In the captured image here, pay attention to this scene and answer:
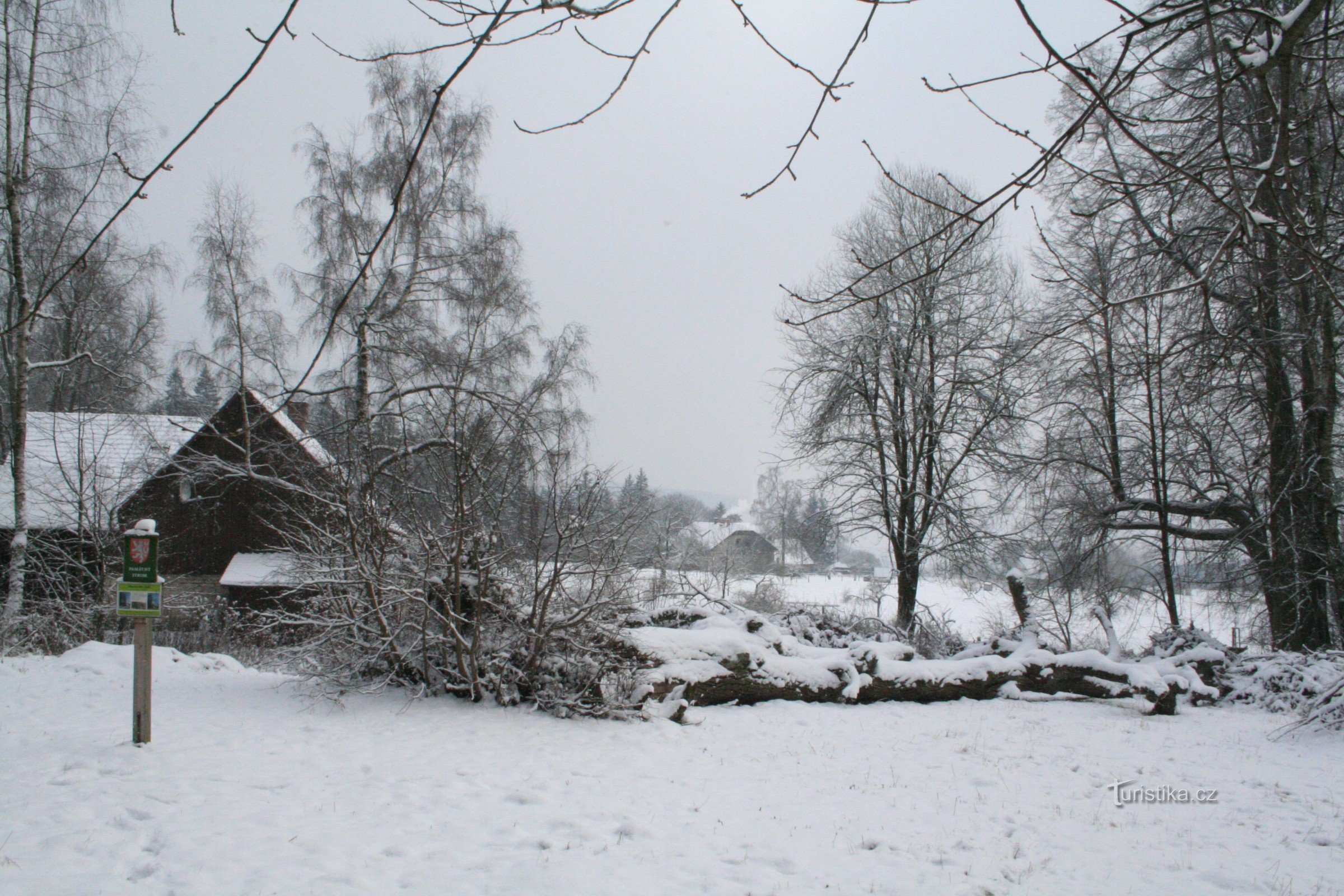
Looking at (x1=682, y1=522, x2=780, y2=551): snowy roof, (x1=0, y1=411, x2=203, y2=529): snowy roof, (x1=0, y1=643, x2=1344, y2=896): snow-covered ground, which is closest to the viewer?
(x1=0, y1=643, x2=1344, y2=896): snow-covered ground

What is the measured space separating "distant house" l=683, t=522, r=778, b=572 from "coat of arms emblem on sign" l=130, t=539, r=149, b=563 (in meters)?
27.1

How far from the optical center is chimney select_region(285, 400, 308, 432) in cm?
1499

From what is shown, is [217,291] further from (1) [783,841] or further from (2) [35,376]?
(1) [783,841]

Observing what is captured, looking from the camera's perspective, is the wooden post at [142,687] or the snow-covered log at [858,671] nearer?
the wooden post at [142,687]

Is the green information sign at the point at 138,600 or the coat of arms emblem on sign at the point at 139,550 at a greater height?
the coat of arms emblem on sign at the point at 139,550

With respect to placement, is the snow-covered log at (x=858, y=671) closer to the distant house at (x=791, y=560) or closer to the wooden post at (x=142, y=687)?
the wooden post at (x=142, y=687)

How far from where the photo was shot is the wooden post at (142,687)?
4758 mm

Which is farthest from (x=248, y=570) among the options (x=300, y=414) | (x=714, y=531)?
(x=714, y=531)

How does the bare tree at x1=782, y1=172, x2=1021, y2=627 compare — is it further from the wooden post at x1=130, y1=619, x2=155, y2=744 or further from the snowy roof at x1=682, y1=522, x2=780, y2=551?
the snowy roof at x1=682, y1=522, x2=780, y2=551

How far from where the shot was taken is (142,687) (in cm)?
476

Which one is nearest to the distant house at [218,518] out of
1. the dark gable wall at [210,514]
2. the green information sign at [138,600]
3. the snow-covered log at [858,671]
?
the dark gable wall at [210,514]

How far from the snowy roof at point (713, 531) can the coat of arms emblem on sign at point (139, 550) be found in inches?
1234

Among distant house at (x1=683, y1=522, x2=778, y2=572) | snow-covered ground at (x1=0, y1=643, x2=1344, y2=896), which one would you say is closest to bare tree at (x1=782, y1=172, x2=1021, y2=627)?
snow-covered ground at (x1=0, y1=643, x2=1344, y2=896)

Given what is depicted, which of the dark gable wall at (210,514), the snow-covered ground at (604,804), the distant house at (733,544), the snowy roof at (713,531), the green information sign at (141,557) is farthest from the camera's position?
the snowy roof at (713,531)
